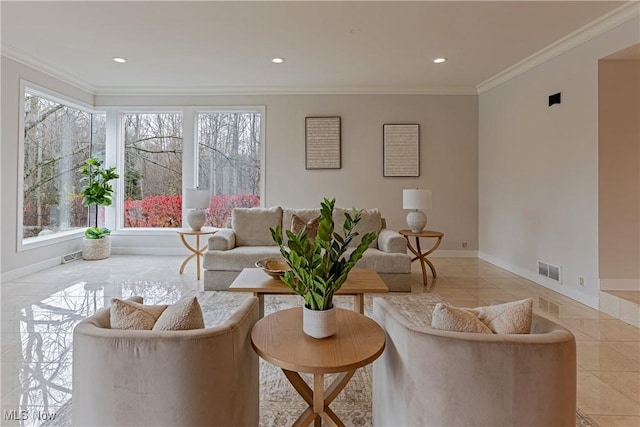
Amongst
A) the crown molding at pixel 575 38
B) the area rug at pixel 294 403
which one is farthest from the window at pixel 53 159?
the crown molding at pixel 575 38

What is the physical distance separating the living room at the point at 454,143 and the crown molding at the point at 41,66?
17 millimetres

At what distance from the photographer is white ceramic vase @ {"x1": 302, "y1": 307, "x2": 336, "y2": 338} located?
134 cm

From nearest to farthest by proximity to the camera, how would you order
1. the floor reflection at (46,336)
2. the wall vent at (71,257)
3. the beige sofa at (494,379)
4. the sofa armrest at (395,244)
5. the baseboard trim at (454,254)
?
the beige sofa at (494,379) < the floor reflection at (46,336) < the sofa armrest at (395,244) < the wall vent at (71,257) < the baseboard trim at (454,254)

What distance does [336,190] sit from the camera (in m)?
5.59

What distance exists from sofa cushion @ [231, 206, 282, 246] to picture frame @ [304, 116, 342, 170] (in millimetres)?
1522

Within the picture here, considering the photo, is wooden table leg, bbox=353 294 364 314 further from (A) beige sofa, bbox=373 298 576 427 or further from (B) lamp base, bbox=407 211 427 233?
(B) lamp base, bbox=407 211 427 233

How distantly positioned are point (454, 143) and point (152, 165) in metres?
5.13

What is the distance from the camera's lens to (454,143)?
18.1 ft

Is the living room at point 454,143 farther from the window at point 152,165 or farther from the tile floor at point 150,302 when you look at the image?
the tile floor at point 150,302

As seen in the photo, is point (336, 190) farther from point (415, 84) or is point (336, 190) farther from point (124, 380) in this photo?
point (124, 380)

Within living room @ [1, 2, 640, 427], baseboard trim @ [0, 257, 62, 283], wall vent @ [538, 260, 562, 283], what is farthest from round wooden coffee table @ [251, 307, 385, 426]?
baseboard trim @ [0, 257, 62, 283]

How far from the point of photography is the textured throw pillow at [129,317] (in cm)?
118

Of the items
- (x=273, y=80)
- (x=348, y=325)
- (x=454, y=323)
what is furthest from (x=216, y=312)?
(x=273, y=80)

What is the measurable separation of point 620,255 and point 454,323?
323cm
